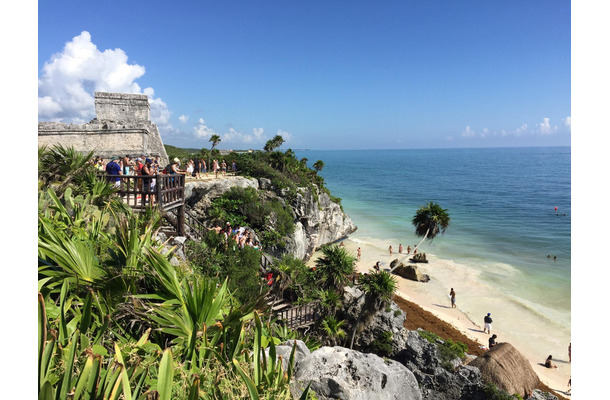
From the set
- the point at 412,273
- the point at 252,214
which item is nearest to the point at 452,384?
the point at 252,214

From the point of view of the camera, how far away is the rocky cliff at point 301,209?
1942 centimetres

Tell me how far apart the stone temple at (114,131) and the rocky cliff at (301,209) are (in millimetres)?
4636

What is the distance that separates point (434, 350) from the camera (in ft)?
36.0

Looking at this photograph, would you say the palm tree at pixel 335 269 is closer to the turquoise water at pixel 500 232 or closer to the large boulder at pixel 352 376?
the large boulder at pixel 352 376

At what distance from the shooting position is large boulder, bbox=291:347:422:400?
4406 mm

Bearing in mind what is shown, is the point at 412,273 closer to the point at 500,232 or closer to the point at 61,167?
the point at 500,232

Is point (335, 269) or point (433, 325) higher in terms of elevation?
point (335, 269)

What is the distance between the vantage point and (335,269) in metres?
13.1

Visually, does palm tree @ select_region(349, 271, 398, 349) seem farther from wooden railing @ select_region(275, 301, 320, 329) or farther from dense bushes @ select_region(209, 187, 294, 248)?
dense bushes @ select_region(209, 187, 294, 248)

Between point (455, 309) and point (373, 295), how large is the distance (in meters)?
10.7

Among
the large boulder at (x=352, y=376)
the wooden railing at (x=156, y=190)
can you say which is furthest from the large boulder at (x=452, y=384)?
the wooden railing at (x=156, y=190)

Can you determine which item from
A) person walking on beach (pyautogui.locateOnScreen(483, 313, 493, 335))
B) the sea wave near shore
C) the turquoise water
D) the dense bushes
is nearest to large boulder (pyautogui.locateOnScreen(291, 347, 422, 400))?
person walking on beach (pyautogui.locateOnScreen(483, 313, 493, 335))
